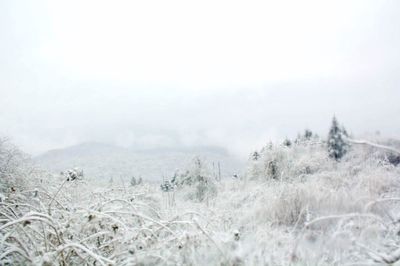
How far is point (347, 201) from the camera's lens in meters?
4.92

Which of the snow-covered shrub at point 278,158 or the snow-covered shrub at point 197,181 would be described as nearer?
the snow-covered shrub at point 278,158

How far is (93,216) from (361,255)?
82.6 inches

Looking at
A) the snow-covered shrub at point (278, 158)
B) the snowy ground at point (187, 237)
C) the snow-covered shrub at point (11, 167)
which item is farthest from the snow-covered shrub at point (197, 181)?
the snowy ground at point (187, 237)

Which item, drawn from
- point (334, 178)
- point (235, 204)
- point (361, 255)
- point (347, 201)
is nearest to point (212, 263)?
point (361, 255)

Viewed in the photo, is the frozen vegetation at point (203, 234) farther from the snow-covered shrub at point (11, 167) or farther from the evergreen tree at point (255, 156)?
the evergreen tree at point (255, 156)

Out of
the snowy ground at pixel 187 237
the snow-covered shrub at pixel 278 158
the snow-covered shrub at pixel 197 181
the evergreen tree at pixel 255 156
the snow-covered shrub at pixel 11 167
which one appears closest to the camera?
the snowy ground at pixel 187 237

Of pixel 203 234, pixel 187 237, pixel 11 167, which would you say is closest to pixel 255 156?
pixel 11 167

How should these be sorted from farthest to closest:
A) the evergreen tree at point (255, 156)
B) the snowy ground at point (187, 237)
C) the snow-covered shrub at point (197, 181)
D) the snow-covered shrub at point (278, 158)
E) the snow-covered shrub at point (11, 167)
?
the evergreen tree at point (255, 156) < the snow-covered shrub at point (197, 181) < the snow-covered shrub at point (278, 158) < the snow-covered shrub at point (11, 167) < the snowy ground at point (187, 237)

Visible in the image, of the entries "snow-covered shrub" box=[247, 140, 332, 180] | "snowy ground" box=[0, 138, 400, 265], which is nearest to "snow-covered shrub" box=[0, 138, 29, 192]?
"snowy ground" box=[0, 138, 400, 265]

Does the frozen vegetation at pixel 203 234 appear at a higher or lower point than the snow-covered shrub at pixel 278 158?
higher

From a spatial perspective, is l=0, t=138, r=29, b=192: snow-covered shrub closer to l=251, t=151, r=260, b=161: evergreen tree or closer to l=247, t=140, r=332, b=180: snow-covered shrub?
l=247, t=140, r=332, b=180: snow-covered shrub

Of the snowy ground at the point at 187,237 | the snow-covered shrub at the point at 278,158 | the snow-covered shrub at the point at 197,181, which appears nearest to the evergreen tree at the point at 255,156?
the snow-covered shrub at the point at 278,158

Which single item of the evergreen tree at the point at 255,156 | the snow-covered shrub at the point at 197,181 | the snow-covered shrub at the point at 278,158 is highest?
the snow-covered shrub at the point at 278,158

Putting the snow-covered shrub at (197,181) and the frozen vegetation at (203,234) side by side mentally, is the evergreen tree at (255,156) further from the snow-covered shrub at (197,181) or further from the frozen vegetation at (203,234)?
the frozen vegetation at (203,234)
